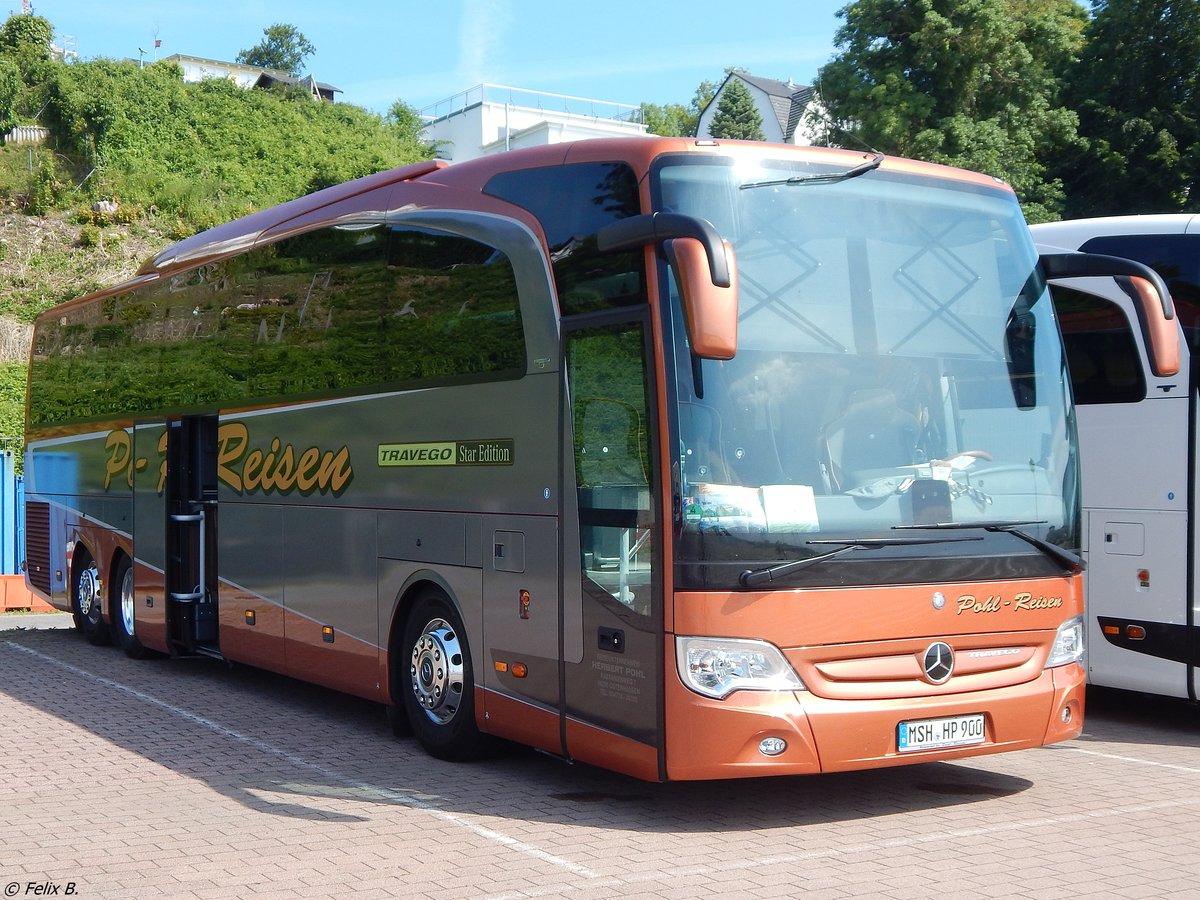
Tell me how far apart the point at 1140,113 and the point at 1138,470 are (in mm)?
27410

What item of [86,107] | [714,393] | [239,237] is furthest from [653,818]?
[86,107]

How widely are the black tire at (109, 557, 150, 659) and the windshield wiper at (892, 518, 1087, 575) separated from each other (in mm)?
9505

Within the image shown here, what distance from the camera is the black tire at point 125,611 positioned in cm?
1430

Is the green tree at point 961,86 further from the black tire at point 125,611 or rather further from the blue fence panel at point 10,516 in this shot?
the black tire at point 125,611

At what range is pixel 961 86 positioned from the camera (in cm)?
3506

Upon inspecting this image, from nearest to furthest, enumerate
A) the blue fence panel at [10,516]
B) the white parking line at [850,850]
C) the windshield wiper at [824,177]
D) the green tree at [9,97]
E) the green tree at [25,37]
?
the white parking line at [850,850], the windshield wiper at [824,177], the blue fence panel at [10,516], the green tree at [9,97], the green tree at [25,37]

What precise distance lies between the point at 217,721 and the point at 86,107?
5019 centimetres

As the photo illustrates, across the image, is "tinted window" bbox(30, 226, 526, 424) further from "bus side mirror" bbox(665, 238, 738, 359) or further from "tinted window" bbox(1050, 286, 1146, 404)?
"tinted window" bbox(1050, 286, 1146, 404)

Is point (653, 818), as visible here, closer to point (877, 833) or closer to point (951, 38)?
point (877, 833)

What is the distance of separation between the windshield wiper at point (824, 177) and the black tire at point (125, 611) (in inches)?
366

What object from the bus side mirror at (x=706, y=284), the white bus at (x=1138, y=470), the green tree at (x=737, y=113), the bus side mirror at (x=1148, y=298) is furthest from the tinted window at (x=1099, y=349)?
the green tree at (x=737, y=113)

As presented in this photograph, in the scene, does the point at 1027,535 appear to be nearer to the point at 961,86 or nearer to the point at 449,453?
the point at 449,453

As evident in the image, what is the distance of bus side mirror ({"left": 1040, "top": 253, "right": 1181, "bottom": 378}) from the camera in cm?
770

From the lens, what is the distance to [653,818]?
7.34m
